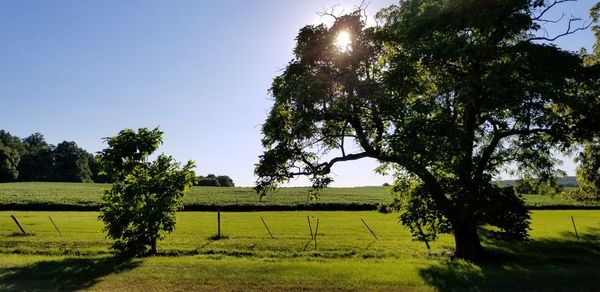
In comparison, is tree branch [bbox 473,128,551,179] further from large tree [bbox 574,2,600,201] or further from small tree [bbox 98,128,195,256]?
large tree [bbox 574,2,600,201]

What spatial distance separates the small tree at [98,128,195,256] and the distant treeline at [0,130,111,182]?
125243mm

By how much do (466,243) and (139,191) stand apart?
15.9 meters

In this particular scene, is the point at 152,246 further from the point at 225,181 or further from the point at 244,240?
the point at 225,181

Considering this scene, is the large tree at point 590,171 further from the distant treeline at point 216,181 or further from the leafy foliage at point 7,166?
the leafy foliage at point 7,166

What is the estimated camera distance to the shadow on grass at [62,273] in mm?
15203

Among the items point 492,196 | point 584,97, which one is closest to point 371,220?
point 492,196

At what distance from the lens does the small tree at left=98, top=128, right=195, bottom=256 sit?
2083 centimetres

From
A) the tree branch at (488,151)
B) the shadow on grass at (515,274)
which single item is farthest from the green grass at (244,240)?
the tree branch at (488,151)

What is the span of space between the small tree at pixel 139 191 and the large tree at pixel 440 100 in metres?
4.65

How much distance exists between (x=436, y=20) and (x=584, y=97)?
6888 millimetres

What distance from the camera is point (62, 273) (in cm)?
1714

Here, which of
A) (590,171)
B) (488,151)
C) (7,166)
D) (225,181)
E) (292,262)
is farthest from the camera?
(225,181)

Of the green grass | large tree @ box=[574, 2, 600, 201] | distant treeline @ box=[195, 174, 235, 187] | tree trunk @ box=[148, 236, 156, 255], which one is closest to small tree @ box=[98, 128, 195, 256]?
tree trunk @ box=[148, 236, 156, 255]

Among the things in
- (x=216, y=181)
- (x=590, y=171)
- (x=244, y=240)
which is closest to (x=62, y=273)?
(x=244, y=240)
